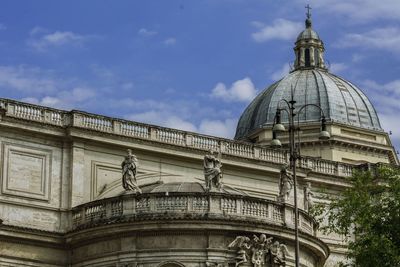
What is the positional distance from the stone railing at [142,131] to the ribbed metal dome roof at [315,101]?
17.3 m

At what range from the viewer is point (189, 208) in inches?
2152

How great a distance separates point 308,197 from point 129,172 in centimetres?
1114

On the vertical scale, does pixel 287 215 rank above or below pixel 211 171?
below

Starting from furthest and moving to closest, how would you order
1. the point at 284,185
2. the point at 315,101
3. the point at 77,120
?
the point at 315,101 < the point at 77,120 < the point at 284,185

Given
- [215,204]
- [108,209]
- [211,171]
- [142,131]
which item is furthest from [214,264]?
[142,131]

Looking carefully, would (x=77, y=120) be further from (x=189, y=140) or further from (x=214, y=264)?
(x=214, y=264)

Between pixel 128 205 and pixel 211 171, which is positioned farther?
pixel 211 171

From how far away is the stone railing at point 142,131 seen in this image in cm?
5959

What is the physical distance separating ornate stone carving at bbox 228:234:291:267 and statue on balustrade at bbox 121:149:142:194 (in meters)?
5.23

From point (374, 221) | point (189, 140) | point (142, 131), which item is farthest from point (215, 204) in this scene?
point (189, 140)

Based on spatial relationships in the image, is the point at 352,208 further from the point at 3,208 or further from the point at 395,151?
the point at 395,151

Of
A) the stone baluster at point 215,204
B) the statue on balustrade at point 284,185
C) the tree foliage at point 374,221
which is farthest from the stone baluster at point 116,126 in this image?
the tree foliage at point 374,221

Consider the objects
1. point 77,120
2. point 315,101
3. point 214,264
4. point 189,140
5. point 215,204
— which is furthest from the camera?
point 315,101

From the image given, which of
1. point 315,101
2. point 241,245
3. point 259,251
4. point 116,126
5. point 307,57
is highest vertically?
point 307,57
